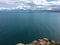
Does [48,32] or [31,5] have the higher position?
[31,5]

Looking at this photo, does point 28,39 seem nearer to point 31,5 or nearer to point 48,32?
point 48,32

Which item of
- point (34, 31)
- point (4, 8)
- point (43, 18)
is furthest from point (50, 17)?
point (4, 8)

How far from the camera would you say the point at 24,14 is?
0.95m

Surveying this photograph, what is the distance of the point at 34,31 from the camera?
0.96m

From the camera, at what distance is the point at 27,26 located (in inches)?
37.9

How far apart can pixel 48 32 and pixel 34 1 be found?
0.28 m

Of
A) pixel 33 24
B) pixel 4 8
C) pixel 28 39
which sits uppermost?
pixel 4 8

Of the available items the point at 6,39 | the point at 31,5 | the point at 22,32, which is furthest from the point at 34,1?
the point at 6,39

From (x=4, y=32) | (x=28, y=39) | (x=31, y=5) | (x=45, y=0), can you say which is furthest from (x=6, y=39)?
(x=45, y=0)

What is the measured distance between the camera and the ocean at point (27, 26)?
0.94 metres

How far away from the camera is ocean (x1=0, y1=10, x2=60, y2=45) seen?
3.09 ft

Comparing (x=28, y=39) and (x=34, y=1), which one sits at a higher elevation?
(x=34, y=1)

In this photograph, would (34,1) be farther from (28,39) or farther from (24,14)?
(28,39)

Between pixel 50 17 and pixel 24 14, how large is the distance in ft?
0.71
